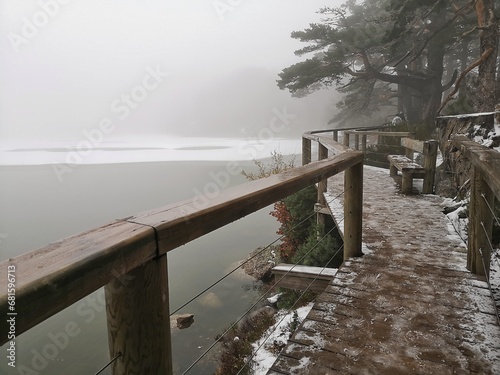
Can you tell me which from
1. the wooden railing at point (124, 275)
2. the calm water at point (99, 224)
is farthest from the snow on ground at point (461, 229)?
the calm water at point (99, 224)

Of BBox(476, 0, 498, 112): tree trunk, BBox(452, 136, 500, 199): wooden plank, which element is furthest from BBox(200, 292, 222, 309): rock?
BBox(476, 0, 498, 112): tree trunk

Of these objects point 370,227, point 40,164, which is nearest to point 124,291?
point 370,227

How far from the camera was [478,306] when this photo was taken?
240cm

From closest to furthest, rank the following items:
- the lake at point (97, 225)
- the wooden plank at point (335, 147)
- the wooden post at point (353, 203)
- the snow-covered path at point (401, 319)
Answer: the snow-covered path at point (401, 319)
the wooden post at point (353, 203)
the wooden plank at point (335, 147)
the lake at point (97, 225)

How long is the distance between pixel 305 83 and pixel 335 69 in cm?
156

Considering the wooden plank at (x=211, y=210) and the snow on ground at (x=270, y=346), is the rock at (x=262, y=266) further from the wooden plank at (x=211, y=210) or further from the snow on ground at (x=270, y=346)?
the wooden plank at (x=211, y=210)

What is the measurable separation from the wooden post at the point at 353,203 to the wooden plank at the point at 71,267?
2473mm

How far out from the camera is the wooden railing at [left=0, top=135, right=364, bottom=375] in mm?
680

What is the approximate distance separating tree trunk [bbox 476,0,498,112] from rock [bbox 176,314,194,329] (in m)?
10.1

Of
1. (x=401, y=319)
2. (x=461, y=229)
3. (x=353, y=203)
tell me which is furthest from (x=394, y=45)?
(x=401, y=319)

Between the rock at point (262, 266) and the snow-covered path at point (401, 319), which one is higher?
the snow-covered path at point (401, 319)

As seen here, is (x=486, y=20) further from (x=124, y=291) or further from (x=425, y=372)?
(x=124, y=291)

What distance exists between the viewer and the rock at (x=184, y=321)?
8.57 meters

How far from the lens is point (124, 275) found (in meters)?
0.92
